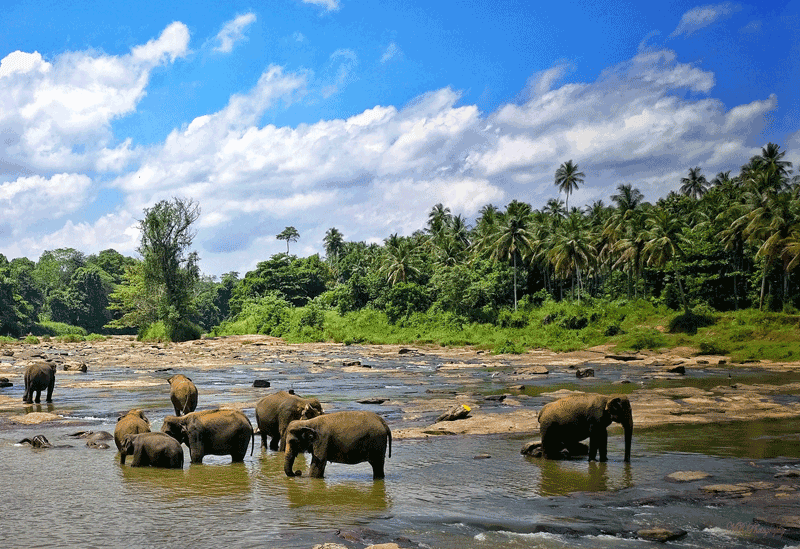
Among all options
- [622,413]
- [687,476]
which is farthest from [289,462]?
[687,476]

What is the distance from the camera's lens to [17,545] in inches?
347

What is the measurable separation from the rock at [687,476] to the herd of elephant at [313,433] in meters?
1.44

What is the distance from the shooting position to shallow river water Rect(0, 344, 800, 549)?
9.30m

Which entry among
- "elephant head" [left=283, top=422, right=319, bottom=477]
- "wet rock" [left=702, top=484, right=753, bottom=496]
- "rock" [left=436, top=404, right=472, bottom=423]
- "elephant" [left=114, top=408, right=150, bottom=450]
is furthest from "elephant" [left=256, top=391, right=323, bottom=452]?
"wet rock" [left=702, top=484, right=753, bottom=496]

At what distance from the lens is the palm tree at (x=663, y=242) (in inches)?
2923

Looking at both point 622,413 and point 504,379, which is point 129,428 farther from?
point 504,379

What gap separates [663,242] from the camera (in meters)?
73.8

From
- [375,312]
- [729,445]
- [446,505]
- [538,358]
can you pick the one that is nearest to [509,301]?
[375,312]

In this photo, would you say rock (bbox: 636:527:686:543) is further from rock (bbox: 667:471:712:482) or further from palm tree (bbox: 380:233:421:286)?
palm tree (bbox: 380:233:421:286)

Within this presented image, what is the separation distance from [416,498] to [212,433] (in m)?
5.04

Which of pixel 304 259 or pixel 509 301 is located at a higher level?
pixel 304 259

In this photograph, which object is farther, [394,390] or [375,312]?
[375,312]

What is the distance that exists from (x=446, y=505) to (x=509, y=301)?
3282 inches

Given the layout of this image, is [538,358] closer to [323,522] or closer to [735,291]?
[735,291]
